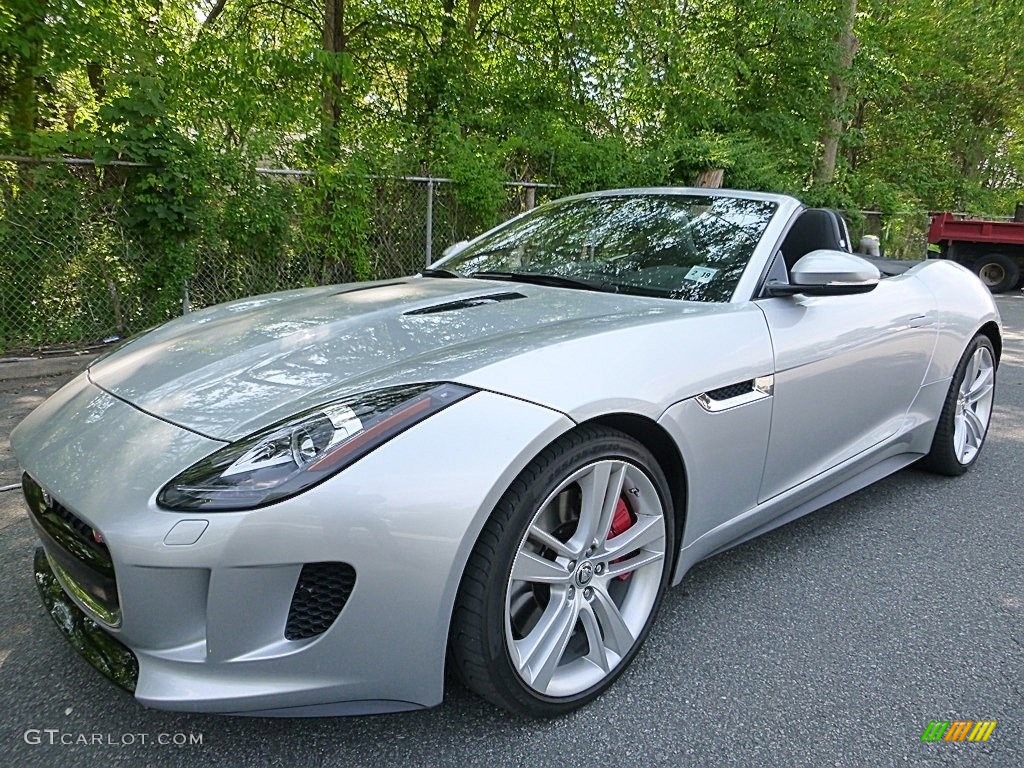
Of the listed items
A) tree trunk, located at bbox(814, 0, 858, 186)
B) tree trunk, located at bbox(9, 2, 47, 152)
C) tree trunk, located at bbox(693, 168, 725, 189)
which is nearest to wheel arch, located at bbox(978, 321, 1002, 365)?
tree trunk, located at bbox(693, 168, 725, 189)

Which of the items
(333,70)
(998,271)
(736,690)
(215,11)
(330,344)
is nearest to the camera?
(736,690)

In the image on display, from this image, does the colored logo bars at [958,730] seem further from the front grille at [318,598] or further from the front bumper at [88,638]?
the front bumper at [88,638]

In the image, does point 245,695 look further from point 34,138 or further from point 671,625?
point 34,138

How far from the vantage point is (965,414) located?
3.83 metres

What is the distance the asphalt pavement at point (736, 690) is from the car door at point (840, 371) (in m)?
0.41

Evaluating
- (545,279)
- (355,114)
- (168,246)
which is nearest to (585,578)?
(545,279)

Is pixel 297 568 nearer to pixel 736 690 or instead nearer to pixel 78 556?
pixel 78 556

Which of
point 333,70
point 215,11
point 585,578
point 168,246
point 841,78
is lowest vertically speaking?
point 585,578

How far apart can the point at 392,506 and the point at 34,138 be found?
17.5ft

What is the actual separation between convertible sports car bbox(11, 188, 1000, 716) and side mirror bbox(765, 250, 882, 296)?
0.01 meters

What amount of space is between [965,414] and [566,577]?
2.93 meters

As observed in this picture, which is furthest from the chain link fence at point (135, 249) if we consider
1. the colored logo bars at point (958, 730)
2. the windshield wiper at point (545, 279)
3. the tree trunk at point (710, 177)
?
the colored logo bars at point (958, 730)

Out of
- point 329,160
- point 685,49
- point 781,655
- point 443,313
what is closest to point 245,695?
point 443,313

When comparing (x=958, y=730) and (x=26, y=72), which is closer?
(x=958, y=730)
